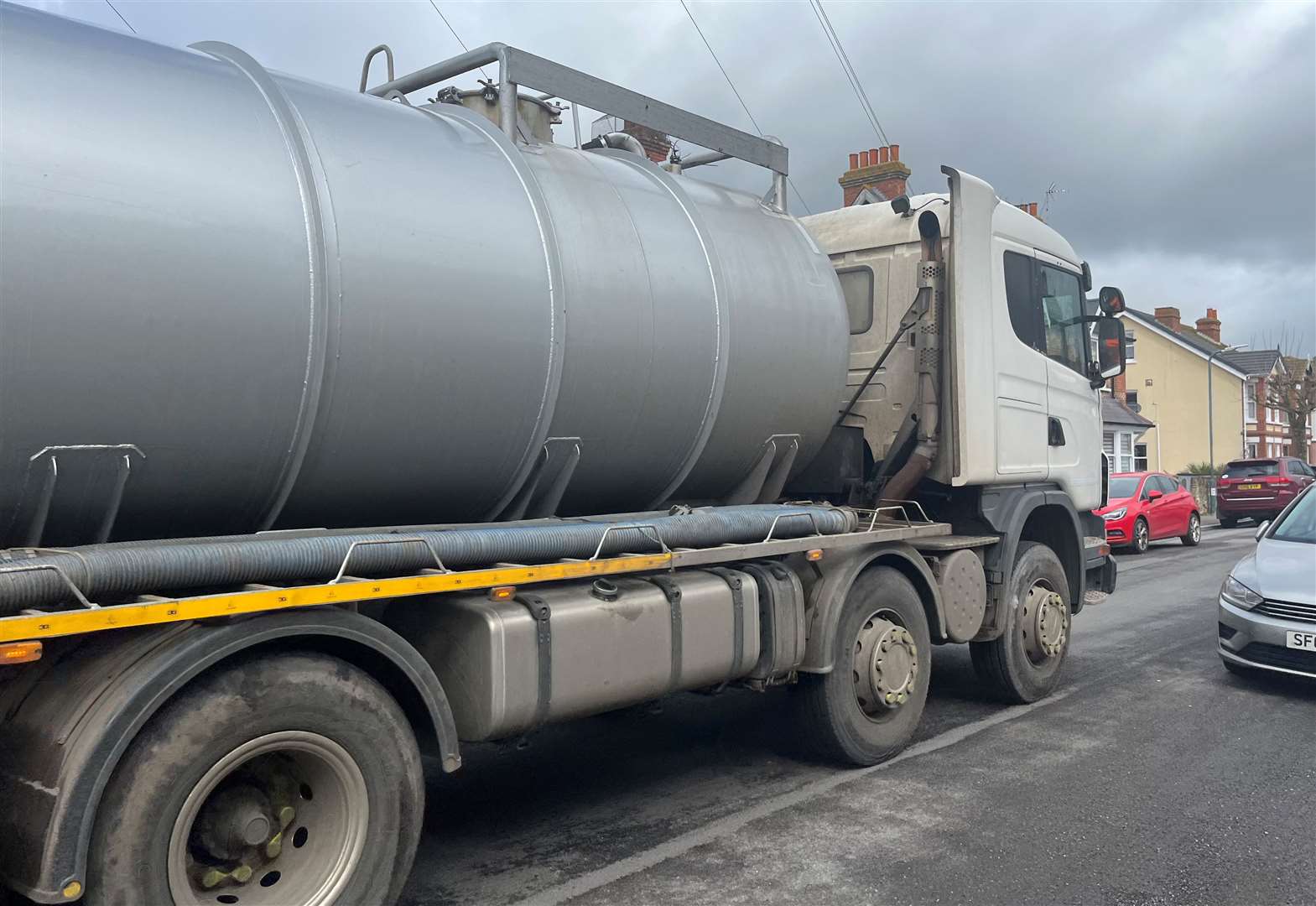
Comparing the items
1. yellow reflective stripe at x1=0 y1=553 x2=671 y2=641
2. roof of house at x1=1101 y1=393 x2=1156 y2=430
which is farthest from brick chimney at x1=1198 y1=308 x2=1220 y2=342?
yellow reflective stripe at x1=0 y1=553 x2=671 y2=641

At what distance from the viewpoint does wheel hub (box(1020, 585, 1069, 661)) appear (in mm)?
7621

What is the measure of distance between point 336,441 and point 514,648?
1.00m

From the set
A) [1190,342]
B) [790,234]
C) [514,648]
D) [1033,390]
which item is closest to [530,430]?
[514,648]

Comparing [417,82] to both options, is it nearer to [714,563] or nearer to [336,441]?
[336,441]

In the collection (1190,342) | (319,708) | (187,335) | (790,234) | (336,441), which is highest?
(1190,342)

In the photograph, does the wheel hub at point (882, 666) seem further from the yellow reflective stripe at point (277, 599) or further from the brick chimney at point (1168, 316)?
the brick chimney at point (1168, 316)

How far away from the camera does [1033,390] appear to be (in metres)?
7.61

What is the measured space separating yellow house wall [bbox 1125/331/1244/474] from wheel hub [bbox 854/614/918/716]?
4794 cm

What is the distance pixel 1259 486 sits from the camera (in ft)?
87.7

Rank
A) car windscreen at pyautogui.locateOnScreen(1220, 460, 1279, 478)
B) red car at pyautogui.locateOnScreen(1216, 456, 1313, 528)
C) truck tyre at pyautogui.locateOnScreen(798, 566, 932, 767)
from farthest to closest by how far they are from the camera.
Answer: car windscreen at pyautogui.locateOnScreen(1220, 460, 1279, 478) → red car at pyautogui.locateOnScreen(1216, 456, 1313, 528) → truck tyre at pyautogui.locateOnScreen(798, 566, 932, 767)

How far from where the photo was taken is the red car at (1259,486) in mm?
26391

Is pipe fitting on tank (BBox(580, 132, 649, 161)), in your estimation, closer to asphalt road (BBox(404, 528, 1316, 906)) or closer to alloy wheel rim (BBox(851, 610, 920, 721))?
alloy wheel rim (BBox(851, 610, 920, 721))

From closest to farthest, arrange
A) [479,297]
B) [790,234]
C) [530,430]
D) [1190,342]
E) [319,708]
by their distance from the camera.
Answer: [319,708] < [479,297] < [530,430] < [790,234] < [1190,342]

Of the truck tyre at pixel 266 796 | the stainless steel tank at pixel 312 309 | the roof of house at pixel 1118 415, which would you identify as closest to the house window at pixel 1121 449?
the roof of house at pixel 1118 415
